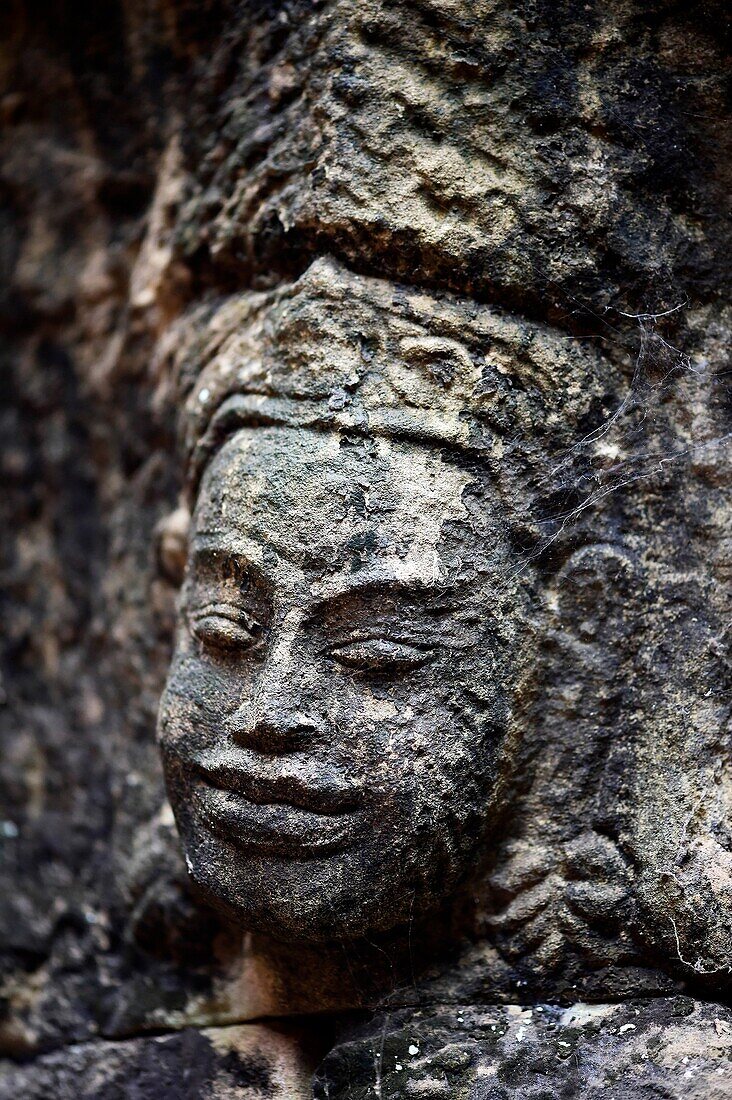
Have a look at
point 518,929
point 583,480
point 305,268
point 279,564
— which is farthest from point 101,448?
point 518,929

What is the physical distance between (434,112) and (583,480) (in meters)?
0.53

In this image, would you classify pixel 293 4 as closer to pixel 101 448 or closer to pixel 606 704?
pixel 101 448

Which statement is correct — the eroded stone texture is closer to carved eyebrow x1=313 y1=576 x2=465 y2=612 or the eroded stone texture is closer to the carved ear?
carved eyebrow x1=313 y1=576 x2=465 y2=612

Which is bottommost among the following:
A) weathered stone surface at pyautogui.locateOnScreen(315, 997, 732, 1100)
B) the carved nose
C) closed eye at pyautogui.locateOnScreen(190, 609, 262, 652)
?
weathered stone surface at pyautogui.locateOnScreen(315, 997, 732, 1100)

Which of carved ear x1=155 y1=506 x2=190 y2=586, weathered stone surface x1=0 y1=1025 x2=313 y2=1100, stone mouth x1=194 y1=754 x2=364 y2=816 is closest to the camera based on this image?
stone mouth x1=194 y1=754 x2=364 y2=816

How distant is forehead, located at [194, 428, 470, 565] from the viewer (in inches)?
56.1

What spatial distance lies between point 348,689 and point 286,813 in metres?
0.17

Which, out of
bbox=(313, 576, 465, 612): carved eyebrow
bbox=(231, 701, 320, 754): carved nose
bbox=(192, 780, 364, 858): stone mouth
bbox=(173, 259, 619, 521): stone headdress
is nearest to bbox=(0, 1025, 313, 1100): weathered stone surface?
bbox=(192, 780, 364, 858): stone mouth

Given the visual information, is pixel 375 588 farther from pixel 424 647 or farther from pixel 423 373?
pixel 423 373

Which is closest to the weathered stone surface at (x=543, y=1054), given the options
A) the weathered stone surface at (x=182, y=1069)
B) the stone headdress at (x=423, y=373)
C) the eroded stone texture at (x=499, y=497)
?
the eroded stone texture at (x=499, y=497)

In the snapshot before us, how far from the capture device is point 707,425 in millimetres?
1570

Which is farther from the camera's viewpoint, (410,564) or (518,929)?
(518,929)

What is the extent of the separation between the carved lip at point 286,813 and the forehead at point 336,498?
0.27m

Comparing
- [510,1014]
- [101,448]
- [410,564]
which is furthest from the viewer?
[101,448]
